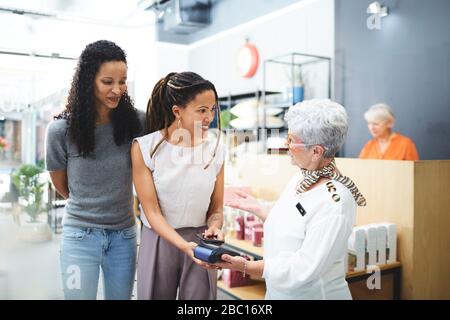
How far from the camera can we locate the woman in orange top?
86.3 inches

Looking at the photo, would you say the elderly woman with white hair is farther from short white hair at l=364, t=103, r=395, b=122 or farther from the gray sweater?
short white hair at l=364, t=103, r=395, b=122

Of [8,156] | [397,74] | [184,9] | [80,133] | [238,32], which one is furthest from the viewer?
[397,74]

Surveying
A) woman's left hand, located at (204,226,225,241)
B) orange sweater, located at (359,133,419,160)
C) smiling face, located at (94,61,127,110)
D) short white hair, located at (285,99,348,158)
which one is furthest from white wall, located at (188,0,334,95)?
orange sweater, located at (359,133,419,160)

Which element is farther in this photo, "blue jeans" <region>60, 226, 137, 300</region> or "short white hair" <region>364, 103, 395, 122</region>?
"short white hair" <region>364, 103, 395, 122</region>

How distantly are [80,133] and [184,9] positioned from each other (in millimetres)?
589

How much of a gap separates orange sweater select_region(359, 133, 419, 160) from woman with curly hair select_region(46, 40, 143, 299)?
140 cm

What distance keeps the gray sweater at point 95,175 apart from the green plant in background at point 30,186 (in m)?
0.09

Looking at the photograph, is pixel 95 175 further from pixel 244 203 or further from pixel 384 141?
pixel 384 141

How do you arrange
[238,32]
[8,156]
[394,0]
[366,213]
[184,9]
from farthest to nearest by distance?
[394,0], [366,213], [238,32], [184,9], [8,156]

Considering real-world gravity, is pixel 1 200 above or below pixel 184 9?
below

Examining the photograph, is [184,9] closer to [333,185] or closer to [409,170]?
[333,185]

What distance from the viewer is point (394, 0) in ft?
7.19

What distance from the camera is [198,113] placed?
3.66 ft
